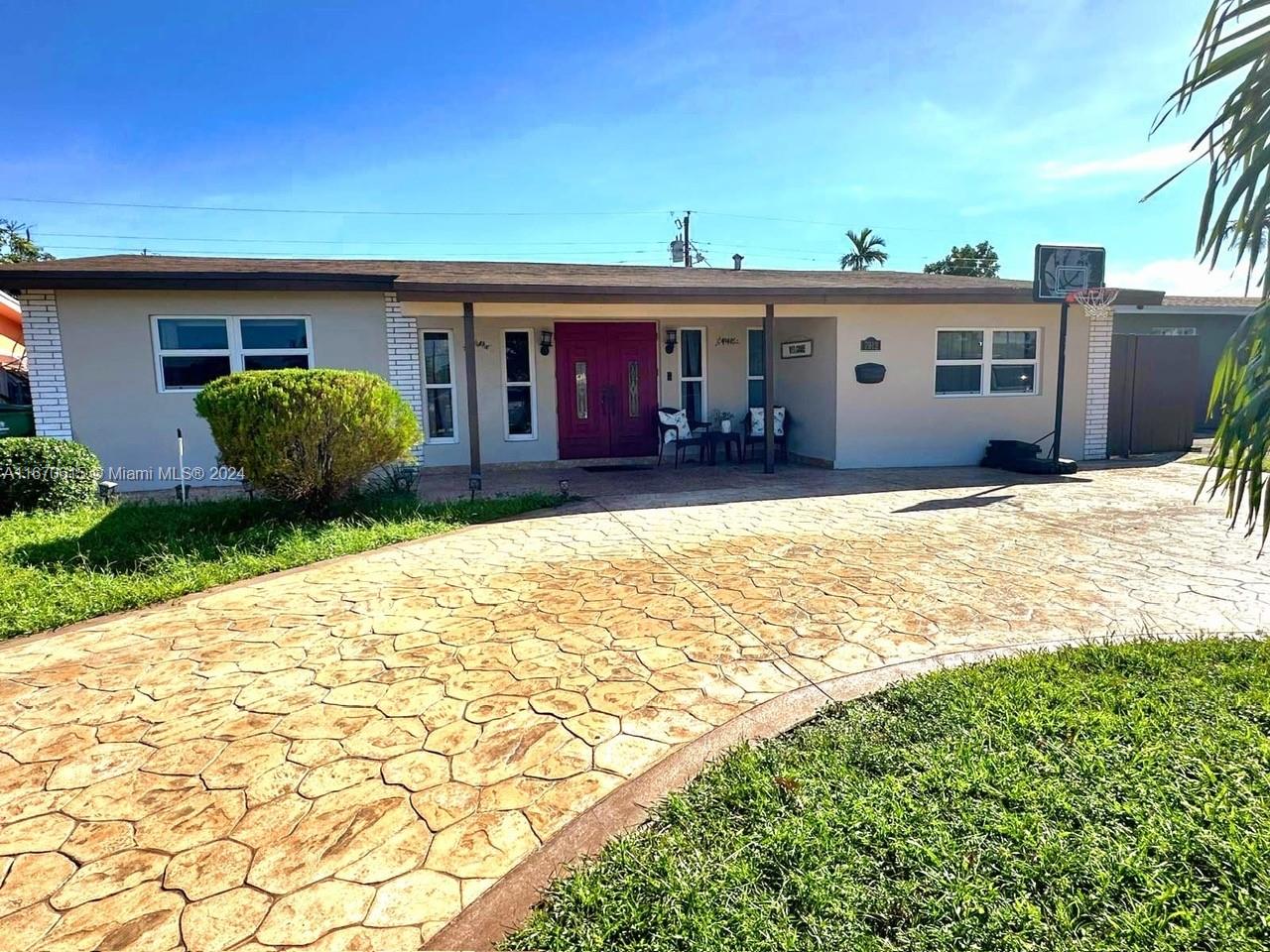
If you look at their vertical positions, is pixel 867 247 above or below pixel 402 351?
above

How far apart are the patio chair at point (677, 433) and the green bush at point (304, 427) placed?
5.59 metres

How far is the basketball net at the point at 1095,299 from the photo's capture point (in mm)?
10681

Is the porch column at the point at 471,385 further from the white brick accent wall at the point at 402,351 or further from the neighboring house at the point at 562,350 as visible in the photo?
the white brick accent wall at the point at 402,351

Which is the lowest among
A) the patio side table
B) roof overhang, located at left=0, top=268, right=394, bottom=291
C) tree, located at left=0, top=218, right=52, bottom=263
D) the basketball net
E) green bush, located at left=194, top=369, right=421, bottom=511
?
the patio side table

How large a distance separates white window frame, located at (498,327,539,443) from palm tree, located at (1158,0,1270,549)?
1055 cm

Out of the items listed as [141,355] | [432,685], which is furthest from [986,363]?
[141,355]

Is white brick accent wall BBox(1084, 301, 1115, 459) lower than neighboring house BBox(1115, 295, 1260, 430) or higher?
lower

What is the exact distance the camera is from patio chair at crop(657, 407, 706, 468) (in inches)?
468

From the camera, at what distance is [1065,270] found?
10.7m

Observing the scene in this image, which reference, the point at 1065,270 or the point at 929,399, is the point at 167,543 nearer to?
the point at 929,399

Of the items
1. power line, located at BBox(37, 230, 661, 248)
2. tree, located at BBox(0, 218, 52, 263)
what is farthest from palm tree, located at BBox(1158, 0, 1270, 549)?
tree, located at BBox(0, 218, 52, 263)

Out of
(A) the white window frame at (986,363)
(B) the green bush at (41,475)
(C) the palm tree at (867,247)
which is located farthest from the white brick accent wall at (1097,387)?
(C) the palm tree at (867,247)

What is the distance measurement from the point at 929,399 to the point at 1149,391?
14.8ft

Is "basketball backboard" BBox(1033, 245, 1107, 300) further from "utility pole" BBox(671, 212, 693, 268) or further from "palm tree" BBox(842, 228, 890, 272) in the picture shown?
"palm tree" BBox(842, 228, 890, 272)
